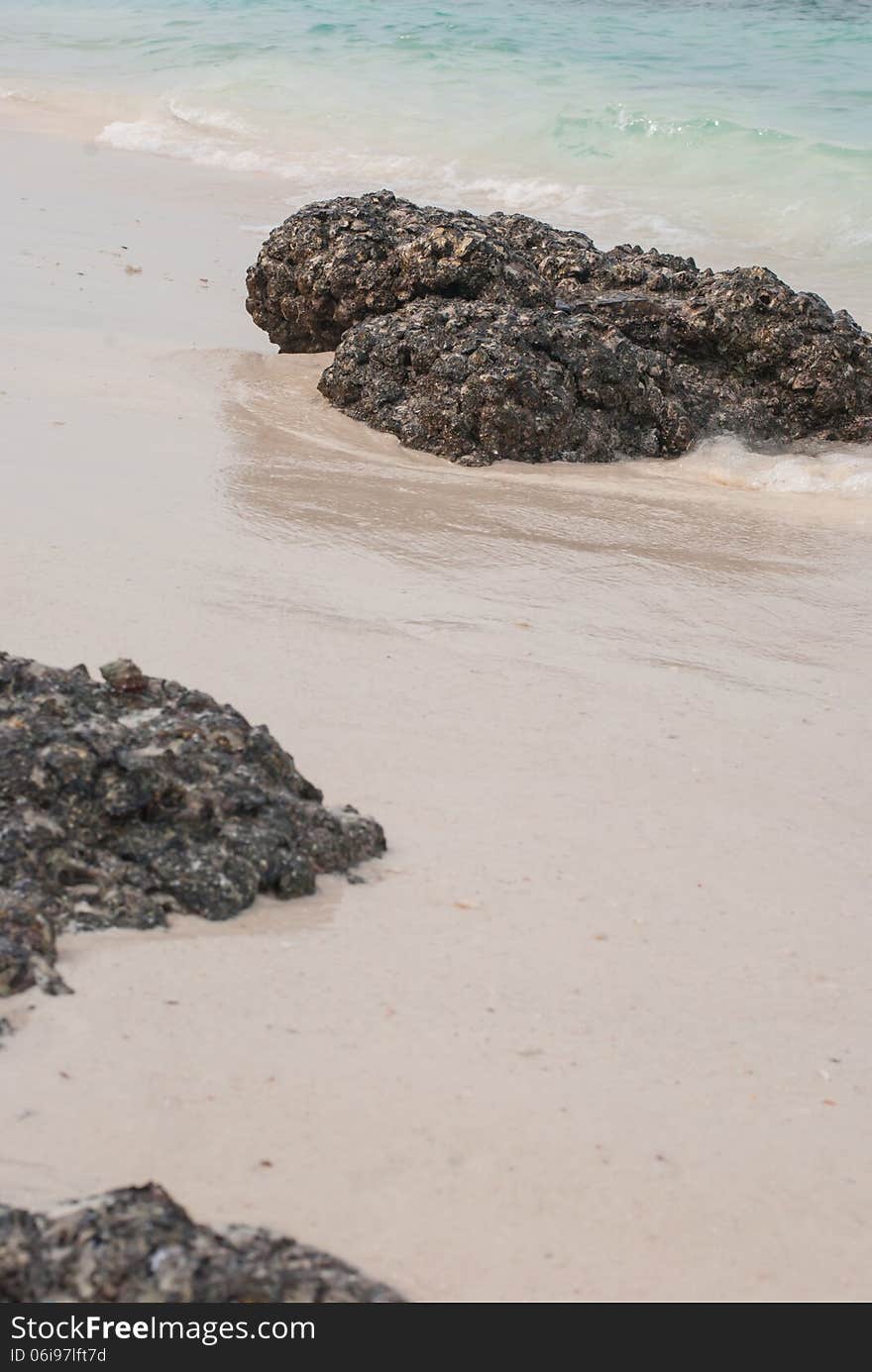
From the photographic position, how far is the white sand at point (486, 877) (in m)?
2.11

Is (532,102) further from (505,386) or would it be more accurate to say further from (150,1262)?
(150,1262)

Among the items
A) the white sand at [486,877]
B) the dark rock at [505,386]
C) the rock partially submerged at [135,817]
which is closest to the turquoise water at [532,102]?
the dark rock at [505,386]

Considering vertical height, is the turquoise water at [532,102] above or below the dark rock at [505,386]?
above

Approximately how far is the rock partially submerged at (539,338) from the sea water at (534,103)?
9.61 ft

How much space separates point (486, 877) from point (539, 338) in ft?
11.3

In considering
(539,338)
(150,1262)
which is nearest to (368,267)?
(539,338)

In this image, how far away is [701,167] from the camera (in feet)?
46.4

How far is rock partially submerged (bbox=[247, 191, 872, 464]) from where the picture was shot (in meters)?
5.78

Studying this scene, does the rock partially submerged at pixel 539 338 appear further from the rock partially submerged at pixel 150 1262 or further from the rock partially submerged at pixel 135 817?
the rock partially submerged at pixel 150 1262

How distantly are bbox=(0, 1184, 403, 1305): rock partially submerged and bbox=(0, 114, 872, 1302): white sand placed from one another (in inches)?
5.2

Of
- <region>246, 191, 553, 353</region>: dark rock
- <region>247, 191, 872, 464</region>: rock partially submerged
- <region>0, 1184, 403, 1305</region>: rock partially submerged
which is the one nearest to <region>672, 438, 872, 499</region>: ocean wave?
<region>247, 191, 872, 464</region>: rock partially submerged

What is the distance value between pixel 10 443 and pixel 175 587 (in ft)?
4.72

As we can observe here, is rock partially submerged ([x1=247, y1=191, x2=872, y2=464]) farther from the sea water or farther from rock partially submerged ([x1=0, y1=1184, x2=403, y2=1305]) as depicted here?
rock partially submerged ([x1=0, y1=1184, x2=403, y2=1305])
